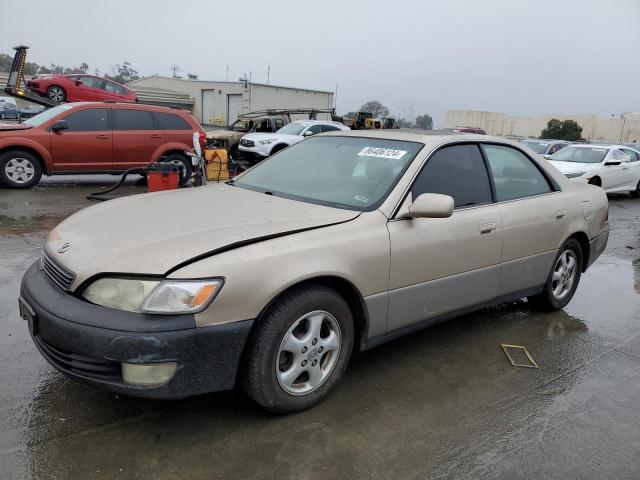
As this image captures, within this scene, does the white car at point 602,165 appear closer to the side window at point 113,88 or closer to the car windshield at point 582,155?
the car windshield at point 582,155

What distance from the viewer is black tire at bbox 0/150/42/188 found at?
365 inches

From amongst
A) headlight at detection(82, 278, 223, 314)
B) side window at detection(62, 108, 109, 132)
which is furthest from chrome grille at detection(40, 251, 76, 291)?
side window at detection(62, 108, 109, 132)

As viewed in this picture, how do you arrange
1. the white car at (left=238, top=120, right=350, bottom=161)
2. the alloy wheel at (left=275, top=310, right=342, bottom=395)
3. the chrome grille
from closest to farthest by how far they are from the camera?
the chrome grille, the alloy wheel at (left=275, top=310, right=342, bottom=395), the white car at (left=238, top=120, right=350, bottom=161)

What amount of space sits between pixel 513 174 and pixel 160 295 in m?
3.00

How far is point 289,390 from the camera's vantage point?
2.81 metres

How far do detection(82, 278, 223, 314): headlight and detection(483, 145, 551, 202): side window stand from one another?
97.3 inches

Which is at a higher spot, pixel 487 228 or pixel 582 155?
pixel 582 155

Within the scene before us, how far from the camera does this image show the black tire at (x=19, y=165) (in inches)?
365

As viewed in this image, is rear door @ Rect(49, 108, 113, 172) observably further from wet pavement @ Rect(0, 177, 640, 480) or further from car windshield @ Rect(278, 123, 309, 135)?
car windshield @ Rect(278, 123, 309, 135)

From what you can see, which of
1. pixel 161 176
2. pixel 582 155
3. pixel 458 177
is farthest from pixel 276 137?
pixel 458 177

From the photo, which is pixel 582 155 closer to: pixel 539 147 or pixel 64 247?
pixel 539 147

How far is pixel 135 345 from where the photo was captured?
7.66ft

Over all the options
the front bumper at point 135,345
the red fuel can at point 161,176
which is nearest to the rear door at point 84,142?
the red fuel can at point 161,176

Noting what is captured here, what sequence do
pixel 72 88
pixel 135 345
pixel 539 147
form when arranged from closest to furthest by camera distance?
pixel 135 345 < pixel 539 147 < pixel 72 88
